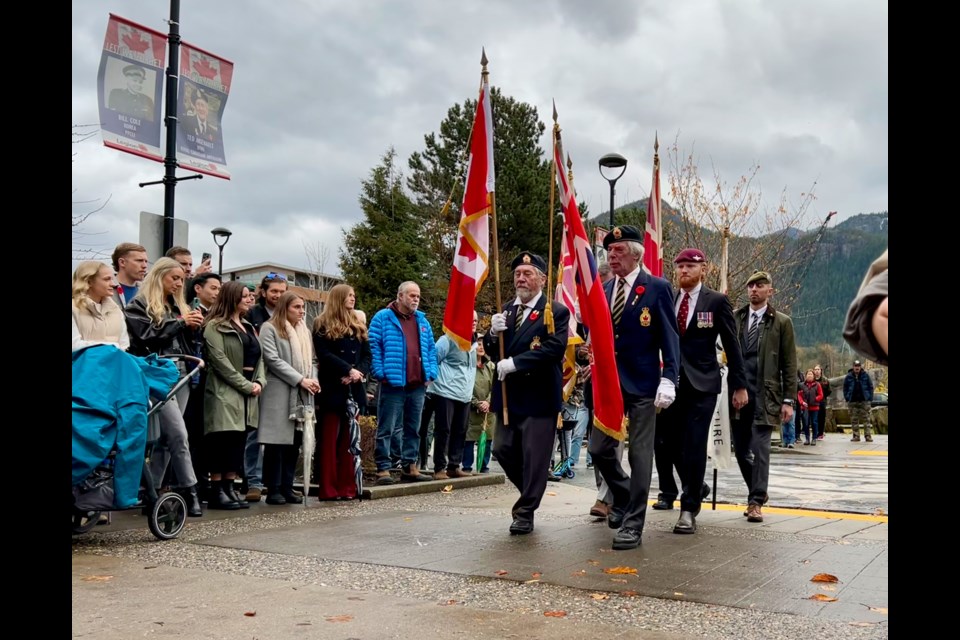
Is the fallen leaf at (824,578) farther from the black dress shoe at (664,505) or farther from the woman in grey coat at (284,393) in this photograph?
the woman in grey coat at (284,393)

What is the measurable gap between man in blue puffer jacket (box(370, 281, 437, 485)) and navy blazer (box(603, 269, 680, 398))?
12.3ft

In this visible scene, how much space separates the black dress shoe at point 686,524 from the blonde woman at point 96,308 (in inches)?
174

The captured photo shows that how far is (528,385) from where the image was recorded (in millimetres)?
7520

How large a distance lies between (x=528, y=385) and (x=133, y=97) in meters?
7.03

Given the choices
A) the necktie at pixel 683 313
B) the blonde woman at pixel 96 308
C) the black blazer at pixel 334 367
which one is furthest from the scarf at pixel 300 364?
the necktie at pixel 683 313

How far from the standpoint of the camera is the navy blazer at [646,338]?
7.16 metres

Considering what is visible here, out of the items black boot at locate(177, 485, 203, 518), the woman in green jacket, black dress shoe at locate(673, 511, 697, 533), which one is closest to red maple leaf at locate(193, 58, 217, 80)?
the woman in green jacket

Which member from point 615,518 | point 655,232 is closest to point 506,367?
point 615,518

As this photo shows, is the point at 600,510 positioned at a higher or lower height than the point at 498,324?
lower

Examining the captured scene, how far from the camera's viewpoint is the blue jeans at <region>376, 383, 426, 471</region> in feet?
34.9

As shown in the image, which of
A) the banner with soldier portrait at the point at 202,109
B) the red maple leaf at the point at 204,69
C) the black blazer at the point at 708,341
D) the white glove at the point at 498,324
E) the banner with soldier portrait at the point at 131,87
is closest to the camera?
the white glove at the point at 498,324

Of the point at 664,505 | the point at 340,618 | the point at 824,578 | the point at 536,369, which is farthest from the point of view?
the point at 664,505

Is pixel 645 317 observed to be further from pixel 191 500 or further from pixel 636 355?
pixel 191 500
